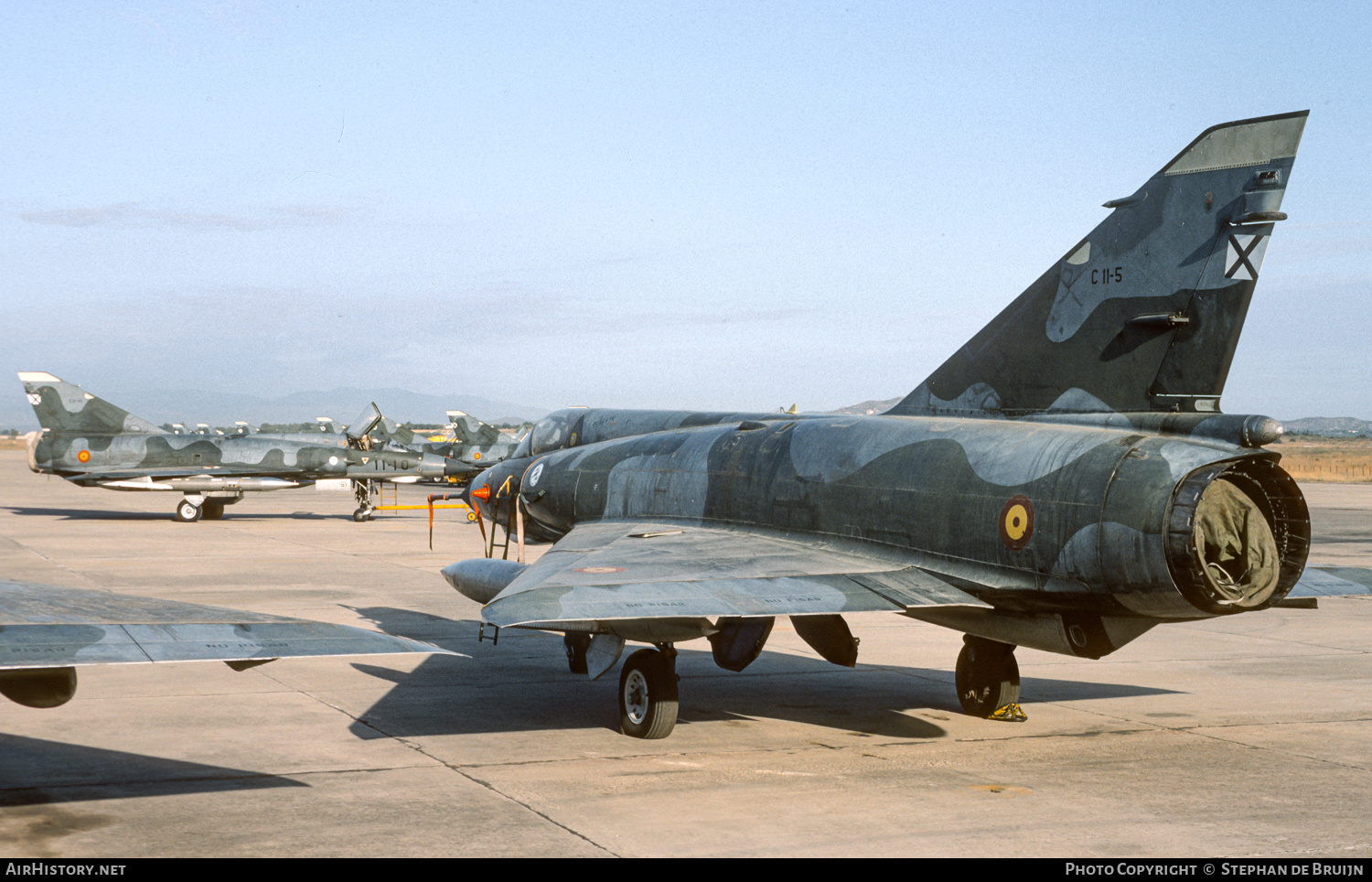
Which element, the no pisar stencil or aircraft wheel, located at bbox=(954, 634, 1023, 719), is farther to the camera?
aircraft wheel, located at bbox=(954, 634, 1023, 719)

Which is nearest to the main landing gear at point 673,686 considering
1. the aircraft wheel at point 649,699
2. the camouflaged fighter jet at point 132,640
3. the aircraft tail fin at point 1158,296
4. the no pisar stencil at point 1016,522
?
the aircraft wheel at point 649,699

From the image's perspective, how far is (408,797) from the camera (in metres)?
7.93

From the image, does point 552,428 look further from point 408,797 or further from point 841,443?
point 408,797

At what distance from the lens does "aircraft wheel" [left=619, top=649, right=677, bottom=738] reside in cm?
1003

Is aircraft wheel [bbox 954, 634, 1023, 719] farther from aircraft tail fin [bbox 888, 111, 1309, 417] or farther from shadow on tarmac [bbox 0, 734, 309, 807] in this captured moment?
shadow on tarmac [bbox 0, 734, 309, 807]

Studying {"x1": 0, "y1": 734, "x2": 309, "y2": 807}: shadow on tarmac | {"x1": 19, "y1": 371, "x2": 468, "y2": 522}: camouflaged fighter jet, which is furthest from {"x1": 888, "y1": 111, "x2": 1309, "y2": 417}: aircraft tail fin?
{"x1": 19, "y1": 371, "x2": 468, "y2": 522}: camouflaged fighter jet

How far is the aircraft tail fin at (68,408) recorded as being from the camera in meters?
37.4

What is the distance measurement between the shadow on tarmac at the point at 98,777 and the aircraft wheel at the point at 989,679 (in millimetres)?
6064

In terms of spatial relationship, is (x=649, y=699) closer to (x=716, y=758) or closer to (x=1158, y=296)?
(x=716, y=758)

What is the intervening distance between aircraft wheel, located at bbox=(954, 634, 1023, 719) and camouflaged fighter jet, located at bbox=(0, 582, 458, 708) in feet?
21.0

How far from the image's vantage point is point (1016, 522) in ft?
29.7

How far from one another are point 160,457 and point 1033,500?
34574 mm

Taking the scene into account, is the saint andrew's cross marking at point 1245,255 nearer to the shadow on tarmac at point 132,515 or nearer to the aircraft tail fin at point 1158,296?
the aircraft tail fin at point 1158,296

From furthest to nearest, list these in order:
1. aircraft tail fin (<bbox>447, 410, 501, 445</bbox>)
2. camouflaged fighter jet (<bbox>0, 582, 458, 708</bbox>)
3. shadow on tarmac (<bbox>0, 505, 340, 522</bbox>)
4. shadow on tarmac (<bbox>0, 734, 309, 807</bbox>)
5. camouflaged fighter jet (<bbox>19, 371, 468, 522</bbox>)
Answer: aircraft tail fin (<bbox>447, 410, 501, 445</bbox>), shadow on tarmac (<bbox>0, 505, 340, 522</bbox>), camouflaged fighter jet (<bbox>19, 371, 468, 522</bbox>), shadow on tarmac (<bbox>0, 734, 309, 807</bbox>), camouflaged fighter jet (<bbox>0, 582, 458, 708</bbox>)
